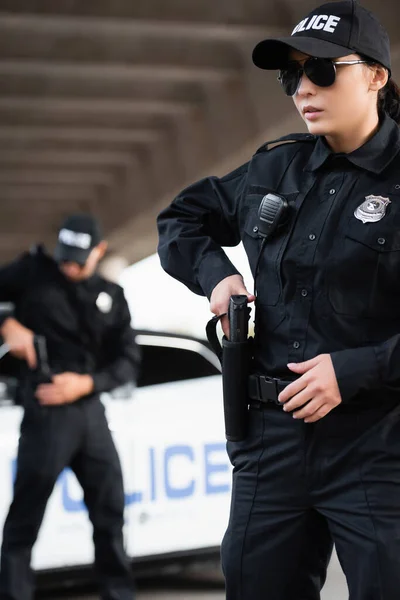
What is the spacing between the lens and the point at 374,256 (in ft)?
7.39

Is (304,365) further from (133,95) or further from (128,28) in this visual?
(133,95)

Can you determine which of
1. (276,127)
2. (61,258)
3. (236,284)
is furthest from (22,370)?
(276,127)

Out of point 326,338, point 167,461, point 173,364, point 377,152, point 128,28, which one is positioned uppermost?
point 128,28

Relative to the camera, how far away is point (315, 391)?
2.23 metres

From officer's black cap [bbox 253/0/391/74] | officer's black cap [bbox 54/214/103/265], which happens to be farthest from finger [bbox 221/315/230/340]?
officer's black cap [bbox 54/214/103/265]

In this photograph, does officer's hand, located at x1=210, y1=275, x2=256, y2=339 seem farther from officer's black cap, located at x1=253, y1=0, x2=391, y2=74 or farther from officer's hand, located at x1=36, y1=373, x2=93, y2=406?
officer's hand, located at x1=36, y1=373, x2=93, y2=406

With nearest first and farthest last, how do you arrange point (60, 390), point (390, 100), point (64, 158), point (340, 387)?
point (340, 387), point (390, 100), point (60, 390), point (64, 158)

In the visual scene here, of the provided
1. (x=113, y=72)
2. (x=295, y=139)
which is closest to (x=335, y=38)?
(x=295, y=139)

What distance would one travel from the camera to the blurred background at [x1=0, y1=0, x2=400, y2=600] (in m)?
9.30

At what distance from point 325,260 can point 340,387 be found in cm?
28

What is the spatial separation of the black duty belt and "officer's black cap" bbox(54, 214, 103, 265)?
2747 mm

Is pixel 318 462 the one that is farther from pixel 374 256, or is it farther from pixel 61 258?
pixel 61 258

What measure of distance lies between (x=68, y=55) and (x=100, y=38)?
468 millimetres

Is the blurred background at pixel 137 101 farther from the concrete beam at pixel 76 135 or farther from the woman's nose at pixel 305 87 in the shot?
the woman's nose at pixel 305 87
